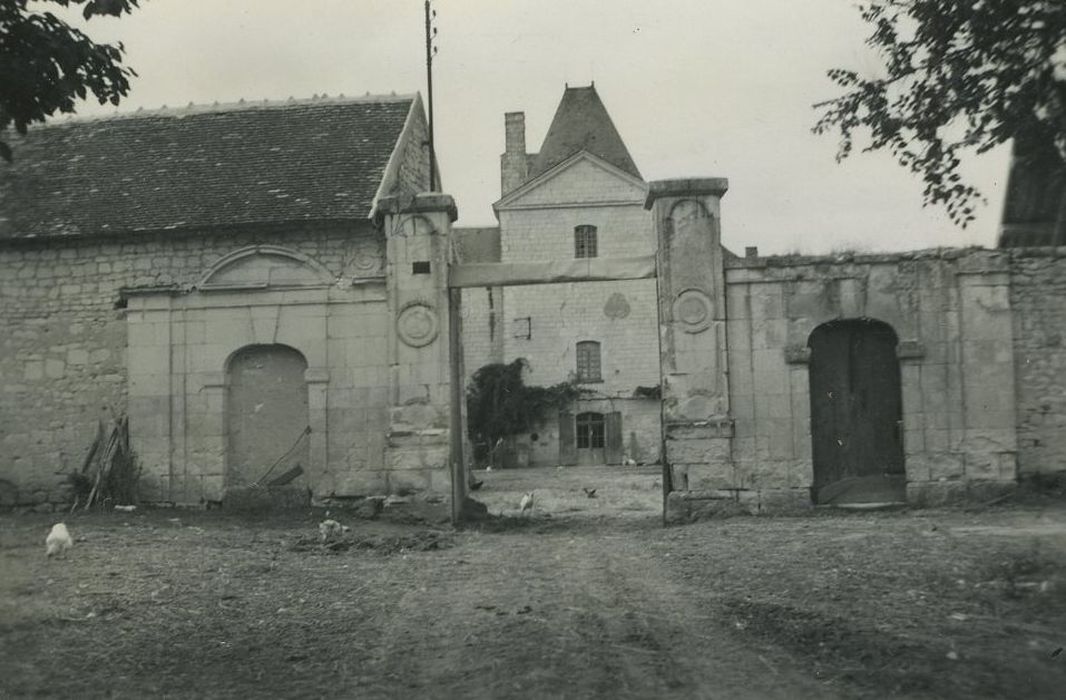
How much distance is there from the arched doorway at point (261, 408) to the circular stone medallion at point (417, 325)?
1775 mm

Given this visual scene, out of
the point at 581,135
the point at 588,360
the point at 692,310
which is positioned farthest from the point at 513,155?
the point at 692,310

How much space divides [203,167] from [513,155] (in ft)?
73.4

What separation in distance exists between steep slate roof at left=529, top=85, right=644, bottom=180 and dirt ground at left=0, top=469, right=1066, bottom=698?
24.8 metres

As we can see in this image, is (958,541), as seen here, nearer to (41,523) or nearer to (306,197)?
(306,197)

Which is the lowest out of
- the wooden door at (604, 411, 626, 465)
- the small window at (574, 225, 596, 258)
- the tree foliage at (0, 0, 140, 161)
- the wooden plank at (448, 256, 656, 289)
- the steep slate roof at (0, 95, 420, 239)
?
the wooden door at (604, 411, 626, 465)

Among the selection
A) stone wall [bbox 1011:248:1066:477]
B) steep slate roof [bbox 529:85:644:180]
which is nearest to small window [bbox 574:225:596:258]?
steep slate roof [bbox 529:85:644:180]

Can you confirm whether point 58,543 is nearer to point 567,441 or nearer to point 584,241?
point 567,441

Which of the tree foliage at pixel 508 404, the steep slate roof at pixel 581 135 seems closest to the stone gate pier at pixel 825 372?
the tree foliage at pixel 508 404

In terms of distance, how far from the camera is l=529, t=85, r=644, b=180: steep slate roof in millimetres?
34406

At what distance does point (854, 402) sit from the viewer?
12.0 meters

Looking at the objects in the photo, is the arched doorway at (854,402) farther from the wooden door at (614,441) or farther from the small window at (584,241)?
the small window at (584,241)

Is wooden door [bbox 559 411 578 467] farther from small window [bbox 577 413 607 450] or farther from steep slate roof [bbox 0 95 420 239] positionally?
steep slate roof [bbox 0 95 420 239]

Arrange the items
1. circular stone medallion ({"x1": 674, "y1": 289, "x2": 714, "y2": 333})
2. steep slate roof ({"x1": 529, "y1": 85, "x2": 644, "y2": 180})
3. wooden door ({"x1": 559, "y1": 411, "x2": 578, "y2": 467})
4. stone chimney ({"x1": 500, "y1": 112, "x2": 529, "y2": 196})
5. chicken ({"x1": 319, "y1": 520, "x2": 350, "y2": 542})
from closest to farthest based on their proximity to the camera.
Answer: chicken ({"x1": 319, "y1": 520, "x2": 350, "y2": 542}), circular stone medallion ({"x1": 674, "y1": 289, "x2": 714, "y2": 333}), wooden door ({"x1": 559, "y1": 411, "x2": 578, "y2": 467}), steep slate roof ({"x1": 529, "y1": 85, "x2": 644, "y2": 180}), stone chimney ({"x1": 500, "y1": 112, "x2": 529, "y2": 196})

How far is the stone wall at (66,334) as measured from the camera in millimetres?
14086
